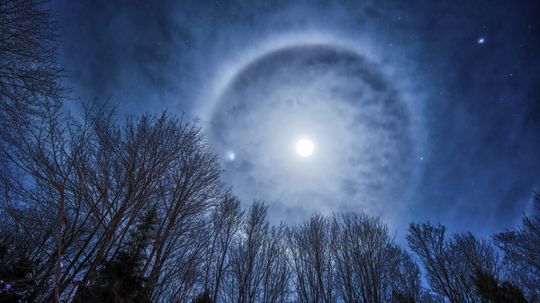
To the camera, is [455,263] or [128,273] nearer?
[128,273]

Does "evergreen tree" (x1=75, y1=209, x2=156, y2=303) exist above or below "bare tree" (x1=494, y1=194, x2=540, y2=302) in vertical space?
below

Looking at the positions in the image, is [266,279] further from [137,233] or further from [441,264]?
[441,264]

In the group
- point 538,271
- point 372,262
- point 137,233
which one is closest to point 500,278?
point 538,271

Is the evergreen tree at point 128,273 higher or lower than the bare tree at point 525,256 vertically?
lower

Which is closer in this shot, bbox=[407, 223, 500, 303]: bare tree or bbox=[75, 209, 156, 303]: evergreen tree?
Result: bbox=[75, 209, 156, 303]: evergreen tree

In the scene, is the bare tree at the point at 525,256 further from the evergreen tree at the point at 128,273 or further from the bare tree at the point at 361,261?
the evergreen tree at the point at 128,273

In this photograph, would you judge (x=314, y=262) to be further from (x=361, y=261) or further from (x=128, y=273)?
(x=128, y=273)

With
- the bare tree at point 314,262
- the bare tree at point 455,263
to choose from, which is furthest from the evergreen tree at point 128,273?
the bare tree at point 455,263

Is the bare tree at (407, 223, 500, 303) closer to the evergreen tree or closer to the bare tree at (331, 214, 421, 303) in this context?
the bare tree at (331, 214, 421, 303)

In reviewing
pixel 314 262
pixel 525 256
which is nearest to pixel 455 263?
pixel 525 256

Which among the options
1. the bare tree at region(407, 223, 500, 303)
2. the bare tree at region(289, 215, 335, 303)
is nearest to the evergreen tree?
the bare tree at region(289, 215, 335, 303)

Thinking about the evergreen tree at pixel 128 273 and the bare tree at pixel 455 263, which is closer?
the evergreen tree at pixel 128 273

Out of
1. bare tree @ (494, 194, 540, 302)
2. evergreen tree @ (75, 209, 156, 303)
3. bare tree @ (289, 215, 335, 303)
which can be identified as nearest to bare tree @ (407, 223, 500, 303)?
bare tree @ (494, 194, 540, 302)

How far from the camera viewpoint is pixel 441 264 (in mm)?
15977
